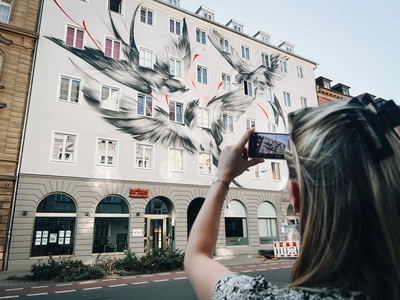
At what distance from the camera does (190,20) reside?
26.8 metres

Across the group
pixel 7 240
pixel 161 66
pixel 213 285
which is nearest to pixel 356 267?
pixel 213 285

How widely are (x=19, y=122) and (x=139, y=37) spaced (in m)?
11.5

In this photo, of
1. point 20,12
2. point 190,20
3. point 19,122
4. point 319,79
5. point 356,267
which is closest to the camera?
point 356,267

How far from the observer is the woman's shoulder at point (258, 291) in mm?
841

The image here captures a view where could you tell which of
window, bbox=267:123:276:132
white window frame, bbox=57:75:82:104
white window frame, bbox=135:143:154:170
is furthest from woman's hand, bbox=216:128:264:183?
window, bbox=267:123:276:132

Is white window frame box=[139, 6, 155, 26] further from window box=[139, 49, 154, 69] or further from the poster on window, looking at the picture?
the poster on window

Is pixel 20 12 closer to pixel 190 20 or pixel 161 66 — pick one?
pixel 161 66

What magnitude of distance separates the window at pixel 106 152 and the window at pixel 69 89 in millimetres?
3422

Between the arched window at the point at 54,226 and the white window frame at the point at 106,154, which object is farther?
the white window frame at the point at 106,154

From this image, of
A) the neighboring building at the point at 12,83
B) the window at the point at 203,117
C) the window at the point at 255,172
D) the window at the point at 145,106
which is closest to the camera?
the neighboring building at the point at 12,83

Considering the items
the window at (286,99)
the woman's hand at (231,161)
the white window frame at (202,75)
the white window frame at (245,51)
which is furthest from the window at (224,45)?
the woman's hand at (231,161)

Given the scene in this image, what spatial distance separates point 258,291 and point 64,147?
64.2 feet

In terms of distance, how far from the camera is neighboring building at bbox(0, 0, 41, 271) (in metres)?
16.1

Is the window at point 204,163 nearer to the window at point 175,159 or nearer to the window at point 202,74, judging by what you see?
the window at point 175,159
